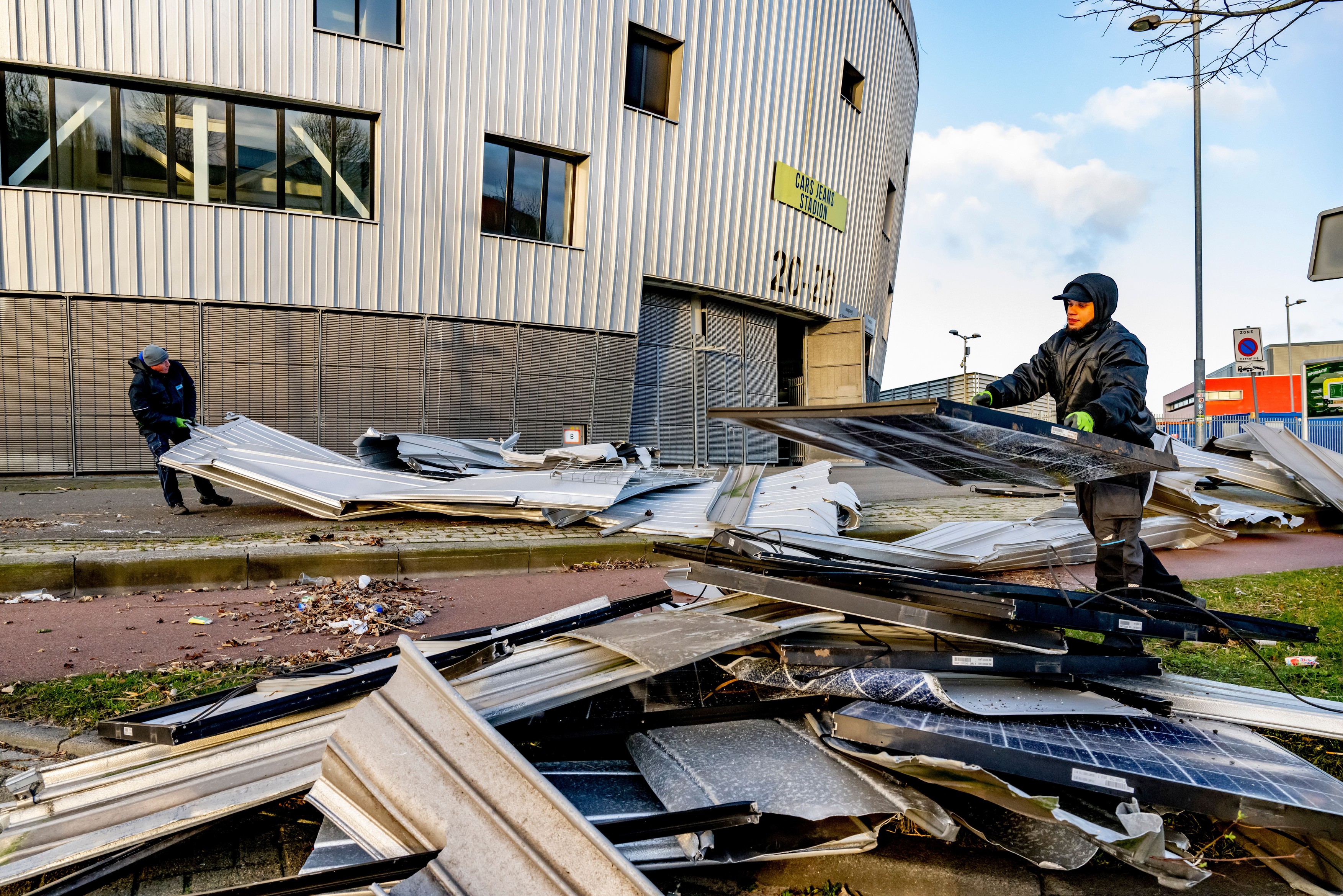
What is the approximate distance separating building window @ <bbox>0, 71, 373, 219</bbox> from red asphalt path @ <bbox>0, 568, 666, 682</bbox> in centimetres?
880

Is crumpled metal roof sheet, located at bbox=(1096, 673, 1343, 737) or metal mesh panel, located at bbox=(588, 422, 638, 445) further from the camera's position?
metal mesh panel, located at bbox=(588, 422, 638, 445)

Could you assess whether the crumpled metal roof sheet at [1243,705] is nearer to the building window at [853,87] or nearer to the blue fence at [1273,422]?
the building window at [853,87]

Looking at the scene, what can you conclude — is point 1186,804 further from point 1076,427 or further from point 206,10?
point 206,10

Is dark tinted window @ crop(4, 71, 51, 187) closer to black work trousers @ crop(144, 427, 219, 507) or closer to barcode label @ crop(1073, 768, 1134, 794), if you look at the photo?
black work trousers @ crop(144, 427, 219, 507)

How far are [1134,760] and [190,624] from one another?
4.65 m

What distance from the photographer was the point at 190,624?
4676mm

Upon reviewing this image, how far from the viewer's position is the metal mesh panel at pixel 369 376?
41.1 ft

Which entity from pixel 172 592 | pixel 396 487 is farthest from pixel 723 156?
pixel 172 592

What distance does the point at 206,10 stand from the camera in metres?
11.6

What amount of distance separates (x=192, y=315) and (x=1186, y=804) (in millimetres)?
12895

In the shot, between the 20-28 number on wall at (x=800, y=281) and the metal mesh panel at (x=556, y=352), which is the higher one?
the 20-28 number on wall at (x=800, y=281)

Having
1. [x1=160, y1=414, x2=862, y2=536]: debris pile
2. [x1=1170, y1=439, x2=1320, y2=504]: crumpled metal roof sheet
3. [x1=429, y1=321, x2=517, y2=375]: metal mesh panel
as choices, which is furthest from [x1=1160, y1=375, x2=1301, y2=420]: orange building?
[x1=160, y1=414, x2=862, y2=536]: debris pile

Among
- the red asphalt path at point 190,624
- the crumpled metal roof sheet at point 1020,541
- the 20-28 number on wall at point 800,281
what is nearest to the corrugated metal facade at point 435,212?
the 20-28 number on wall at point 800,281

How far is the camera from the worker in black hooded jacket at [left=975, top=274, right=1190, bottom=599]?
409cm
